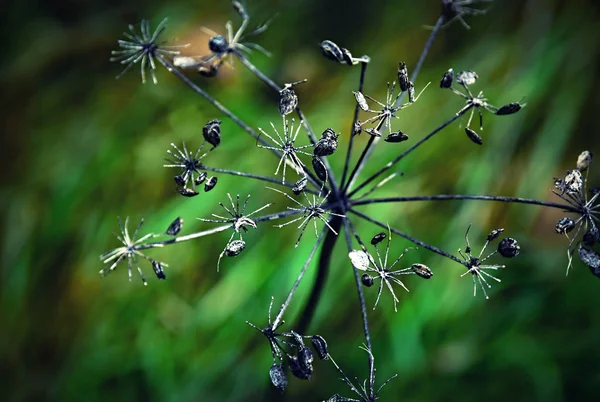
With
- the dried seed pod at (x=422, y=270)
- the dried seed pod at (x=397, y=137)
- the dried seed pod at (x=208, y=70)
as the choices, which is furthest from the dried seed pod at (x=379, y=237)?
the dried seed pod at (x=208, y=70)

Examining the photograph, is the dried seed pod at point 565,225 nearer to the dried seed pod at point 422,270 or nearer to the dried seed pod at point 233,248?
the dried seed pod at point 422,270

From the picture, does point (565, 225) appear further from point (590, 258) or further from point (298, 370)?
point (298, 370)

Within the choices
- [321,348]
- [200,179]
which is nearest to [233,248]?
[200,179]

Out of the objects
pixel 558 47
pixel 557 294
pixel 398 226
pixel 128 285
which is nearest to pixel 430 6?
pixel 558 47

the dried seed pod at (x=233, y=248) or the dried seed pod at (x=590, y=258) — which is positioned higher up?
the dried seed pod at (x=590, y=258)

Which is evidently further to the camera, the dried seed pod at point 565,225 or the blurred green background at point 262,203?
the blurred green background at point 262,203

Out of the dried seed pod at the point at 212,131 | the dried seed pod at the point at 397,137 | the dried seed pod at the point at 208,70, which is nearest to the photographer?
the dried seed pod at the point at 397,137

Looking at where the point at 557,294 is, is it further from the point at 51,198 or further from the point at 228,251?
the point at 51,198

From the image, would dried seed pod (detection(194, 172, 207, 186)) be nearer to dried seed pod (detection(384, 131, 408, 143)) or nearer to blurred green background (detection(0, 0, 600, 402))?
dried seed pod (detection(384, 131, 408, 143))

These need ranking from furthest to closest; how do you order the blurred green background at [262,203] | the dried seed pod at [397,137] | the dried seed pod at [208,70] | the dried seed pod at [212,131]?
the blurred green background at [262,203] < the dried seed pod at [208,70] < the dried seed pod at [212,131] < the dried seed pod at [397,137]
